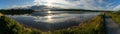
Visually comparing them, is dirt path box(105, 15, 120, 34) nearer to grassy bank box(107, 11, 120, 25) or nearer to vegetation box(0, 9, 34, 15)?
grassy bank box(107, 11, 120, 25)

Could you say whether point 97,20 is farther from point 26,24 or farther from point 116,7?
point 26,24

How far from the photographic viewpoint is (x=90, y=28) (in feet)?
32.7

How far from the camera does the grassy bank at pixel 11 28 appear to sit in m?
9.98

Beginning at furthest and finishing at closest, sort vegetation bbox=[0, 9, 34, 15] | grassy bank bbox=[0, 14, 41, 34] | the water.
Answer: grassy bank bbox=[0, 14, 41, 34]
vegetation bbox=[0, 9, 34, 15]
the water

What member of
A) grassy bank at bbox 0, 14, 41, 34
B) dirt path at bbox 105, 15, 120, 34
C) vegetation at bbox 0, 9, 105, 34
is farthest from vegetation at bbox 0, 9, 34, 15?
dirt path at bbox 105, 15, 120, 34

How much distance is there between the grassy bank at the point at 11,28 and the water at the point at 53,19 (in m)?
0.09

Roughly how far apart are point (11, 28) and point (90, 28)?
3.90 ft

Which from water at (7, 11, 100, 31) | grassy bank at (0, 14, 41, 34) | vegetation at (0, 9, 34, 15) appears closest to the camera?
water at (7, 11, 100, 31)

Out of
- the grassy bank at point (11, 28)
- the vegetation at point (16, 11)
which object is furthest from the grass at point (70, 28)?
the vegetation at point (16, 11)

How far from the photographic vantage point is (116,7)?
9898 mm

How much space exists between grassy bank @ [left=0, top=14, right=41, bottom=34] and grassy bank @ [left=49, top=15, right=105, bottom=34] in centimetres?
48

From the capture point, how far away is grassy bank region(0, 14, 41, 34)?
9977 mm

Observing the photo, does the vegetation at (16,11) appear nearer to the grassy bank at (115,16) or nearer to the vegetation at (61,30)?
the vegetation at (61,30)

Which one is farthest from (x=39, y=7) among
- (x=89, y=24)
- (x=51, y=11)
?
(x=89, y=24)
